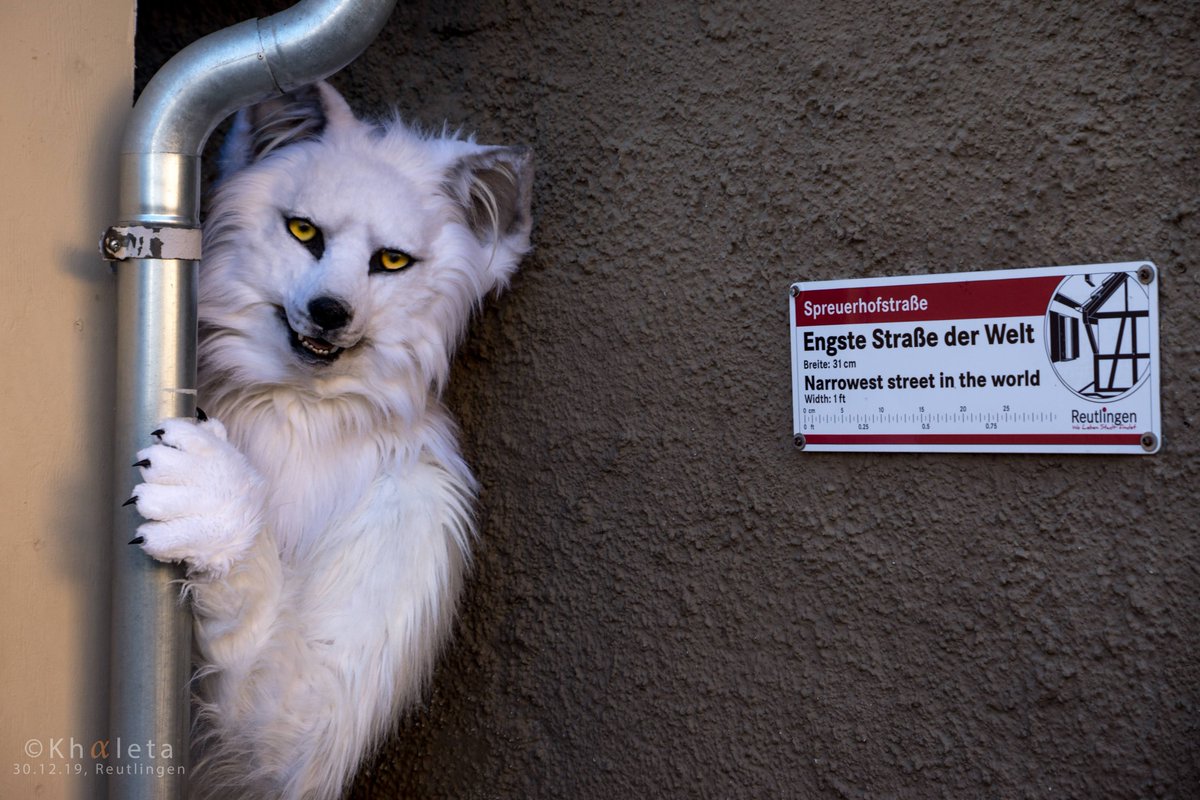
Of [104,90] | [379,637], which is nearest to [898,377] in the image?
[379,637]

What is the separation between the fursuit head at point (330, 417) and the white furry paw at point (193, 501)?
18 millimetres

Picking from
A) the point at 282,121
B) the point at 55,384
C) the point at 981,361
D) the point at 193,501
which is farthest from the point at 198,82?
the point at 981,361

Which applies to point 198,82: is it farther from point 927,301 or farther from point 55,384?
point 927,301

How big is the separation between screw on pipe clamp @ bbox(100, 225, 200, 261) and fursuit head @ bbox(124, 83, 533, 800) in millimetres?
208

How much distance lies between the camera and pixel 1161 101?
151 centimetres

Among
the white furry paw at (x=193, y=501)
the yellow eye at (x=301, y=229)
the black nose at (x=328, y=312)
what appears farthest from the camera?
the yellow eye at (x=301, y=229)

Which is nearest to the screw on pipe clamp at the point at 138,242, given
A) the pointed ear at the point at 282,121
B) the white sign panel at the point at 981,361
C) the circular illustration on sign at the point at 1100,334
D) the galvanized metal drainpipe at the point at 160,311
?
the galvanized metal drainpipe at the point at 160,311

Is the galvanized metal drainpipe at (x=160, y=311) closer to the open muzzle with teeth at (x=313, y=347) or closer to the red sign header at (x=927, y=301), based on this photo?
the open muzzle with teeth at (x=313, y=347)

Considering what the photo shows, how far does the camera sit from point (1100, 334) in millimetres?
1531

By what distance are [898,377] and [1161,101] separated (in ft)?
1.97

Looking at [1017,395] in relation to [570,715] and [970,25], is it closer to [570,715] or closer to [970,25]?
[970,25]

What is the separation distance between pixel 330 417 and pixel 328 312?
0.84 ft

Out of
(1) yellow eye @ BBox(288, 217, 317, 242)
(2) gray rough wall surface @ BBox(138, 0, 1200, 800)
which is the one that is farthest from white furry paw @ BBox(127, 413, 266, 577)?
(2) gray rough wall surface @ BBox(138, 0, 1200, 800)

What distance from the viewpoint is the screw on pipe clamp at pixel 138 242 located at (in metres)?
1.57
